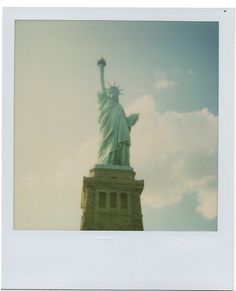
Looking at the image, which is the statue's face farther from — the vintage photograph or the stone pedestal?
the stone pedestal

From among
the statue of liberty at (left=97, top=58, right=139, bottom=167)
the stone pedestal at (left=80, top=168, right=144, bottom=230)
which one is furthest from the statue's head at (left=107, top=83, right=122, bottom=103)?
the stone pedestal at (left=80, top=168, right=144, bottom=230)

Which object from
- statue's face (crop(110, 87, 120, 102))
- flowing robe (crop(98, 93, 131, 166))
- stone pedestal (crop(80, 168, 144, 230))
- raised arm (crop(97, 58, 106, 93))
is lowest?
stone pedestal (crop(80, 168, 144, 230))

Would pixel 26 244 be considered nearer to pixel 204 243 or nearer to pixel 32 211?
pixel 32 211

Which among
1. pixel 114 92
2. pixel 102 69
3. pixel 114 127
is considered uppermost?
pixel 102 69

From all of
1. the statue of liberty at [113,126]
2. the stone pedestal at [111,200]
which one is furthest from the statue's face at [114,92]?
the stone pedestal at [111,200]

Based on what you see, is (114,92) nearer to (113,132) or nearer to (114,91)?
(114,91)

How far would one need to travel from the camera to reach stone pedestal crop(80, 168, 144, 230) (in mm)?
3930

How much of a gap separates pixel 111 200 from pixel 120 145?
15.8 inches

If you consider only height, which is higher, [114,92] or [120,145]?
[114,92]

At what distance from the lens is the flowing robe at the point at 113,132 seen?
13.0 ft

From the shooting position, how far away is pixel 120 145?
395cm

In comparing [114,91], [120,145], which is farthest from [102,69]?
[120,145]

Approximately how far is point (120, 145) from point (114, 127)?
137mm

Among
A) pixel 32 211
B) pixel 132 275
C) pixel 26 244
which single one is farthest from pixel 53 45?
pixel 132 275
